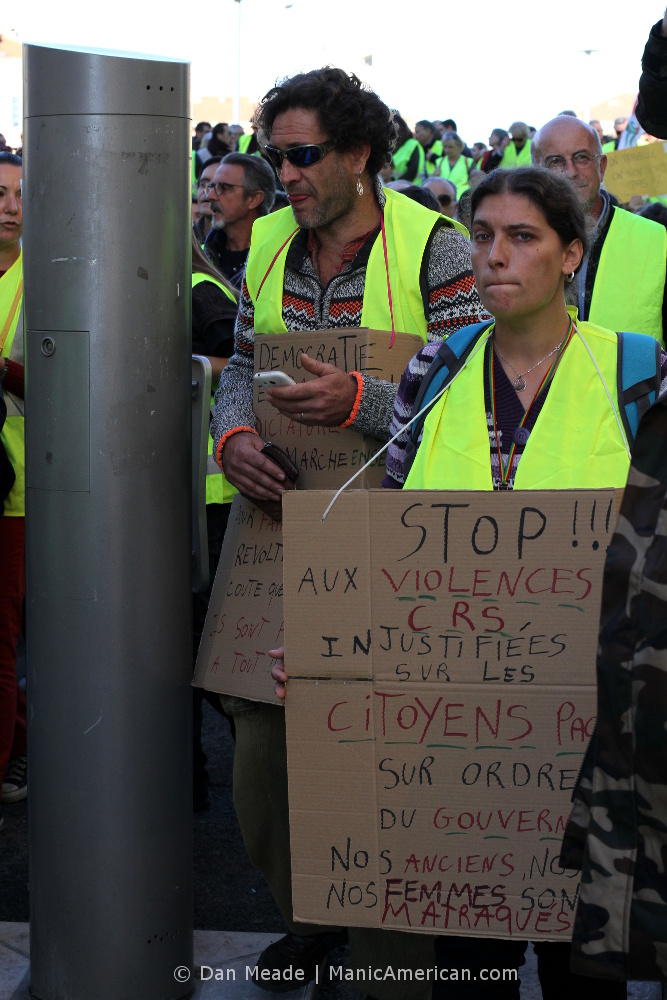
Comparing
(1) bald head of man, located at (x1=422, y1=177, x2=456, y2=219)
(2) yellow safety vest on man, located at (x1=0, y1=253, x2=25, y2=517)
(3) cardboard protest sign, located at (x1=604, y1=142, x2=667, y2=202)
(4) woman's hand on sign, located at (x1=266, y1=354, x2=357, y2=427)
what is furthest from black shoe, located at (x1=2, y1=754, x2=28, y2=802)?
(1) bald head of man, located at (x1=422, y1=177, x2=456, y2=219)

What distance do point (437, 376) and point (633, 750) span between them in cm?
133

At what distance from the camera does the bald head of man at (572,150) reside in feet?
14.3

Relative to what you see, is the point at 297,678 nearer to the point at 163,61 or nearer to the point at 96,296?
the point at 96,296

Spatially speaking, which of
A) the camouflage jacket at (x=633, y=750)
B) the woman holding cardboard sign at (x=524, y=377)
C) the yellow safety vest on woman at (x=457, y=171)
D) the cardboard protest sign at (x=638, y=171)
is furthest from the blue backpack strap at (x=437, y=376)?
the yellow safety vest on woman at (x=457, y=171)

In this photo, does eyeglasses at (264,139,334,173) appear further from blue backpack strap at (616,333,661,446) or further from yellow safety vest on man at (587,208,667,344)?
yellow safety vest on man at (587,208,667,344)

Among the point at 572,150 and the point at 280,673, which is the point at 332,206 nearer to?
the point at 280,673

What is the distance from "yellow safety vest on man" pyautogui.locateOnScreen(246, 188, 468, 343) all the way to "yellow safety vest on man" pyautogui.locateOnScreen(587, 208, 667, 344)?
94 cm

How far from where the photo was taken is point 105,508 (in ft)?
9.09

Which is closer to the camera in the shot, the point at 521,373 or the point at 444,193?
the point at 521,373

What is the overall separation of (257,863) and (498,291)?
1552 millimetres

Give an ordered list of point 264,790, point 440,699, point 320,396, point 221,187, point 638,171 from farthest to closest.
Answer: point 638,171 → point 221,187 → point 264,790 → point 320,396 → point 440,699

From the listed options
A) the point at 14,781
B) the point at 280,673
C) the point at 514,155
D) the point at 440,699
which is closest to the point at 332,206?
the point at 280,673

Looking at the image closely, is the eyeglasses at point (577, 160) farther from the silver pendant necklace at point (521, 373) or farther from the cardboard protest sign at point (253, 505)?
the silver pendant necklace at point (521, 373)

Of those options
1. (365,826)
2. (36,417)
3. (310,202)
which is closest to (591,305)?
(310,202)
